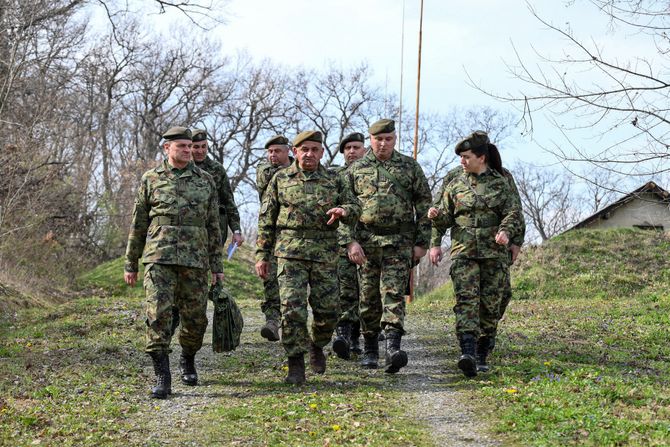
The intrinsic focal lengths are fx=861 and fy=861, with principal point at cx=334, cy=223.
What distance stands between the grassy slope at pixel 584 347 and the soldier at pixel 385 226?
130cm

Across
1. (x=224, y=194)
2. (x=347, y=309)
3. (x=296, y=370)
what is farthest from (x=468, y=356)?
(x=224, y=194)

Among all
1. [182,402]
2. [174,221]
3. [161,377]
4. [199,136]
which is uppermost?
[199,136]

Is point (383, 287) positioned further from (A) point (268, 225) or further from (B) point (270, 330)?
(B) point (270, 330)

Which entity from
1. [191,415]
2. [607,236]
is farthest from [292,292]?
[607,236]

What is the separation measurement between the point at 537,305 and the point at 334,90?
110ft

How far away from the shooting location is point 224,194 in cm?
1086

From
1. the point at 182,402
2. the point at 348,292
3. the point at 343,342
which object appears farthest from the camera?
the point at 348,292

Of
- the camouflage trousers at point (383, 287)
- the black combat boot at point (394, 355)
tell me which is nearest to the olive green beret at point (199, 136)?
the camouflage trousers at point (383, 287)

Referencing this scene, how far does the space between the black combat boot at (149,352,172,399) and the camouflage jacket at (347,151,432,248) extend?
7.99 feet

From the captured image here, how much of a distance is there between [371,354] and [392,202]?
5.46 feet

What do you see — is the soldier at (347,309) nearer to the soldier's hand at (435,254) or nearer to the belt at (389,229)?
the belt at (389,229)

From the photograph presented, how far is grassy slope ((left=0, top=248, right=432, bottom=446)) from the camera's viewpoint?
21.4ft

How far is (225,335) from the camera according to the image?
8.62 meters

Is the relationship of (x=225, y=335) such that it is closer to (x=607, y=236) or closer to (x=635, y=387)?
(x=635, y=387)
